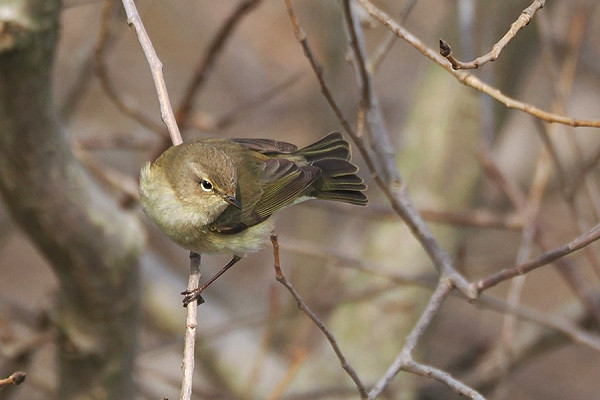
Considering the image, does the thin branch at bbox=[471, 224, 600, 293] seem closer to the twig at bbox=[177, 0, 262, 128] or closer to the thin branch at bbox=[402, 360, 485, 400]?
the thin branch at bbox=[402, 360, 485, 400]

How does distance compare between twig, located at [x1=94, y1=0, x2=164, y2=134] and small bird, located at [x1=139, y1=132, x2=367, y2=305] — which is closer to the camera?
small bird, located at [x1=139, y1=132, x2=367, y2=305]

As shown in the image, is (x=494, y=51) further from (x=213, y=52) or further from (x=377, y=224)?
(x=377, y=224)

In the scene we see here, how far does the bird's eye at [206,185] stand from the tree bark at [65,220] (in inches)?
13.9

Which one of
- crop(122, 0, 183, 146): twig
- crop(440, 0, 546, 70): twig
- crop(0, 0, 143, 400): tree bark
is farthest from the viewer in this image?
crop(0, 0, 143, 400): tree bark

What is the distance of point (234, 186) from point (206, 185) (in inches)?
5.1

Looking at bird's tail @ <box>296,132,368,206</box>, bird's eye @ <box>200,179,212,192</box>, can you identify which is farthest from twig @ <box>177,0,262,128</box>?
bird's eye @ <box>200,179,212,192</box>

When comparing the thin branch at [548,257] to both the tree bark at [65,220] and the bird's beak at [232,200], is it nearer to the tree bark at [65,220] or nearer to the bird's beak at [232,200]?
the bird's beak at [232,200]

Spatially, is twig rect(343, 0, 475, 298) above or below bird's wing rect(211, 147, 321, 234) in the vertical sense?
below

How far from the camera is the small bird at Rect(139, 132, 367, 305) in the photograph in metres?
3.47

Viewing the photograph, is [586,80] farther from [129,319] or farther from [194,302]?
[194,302]

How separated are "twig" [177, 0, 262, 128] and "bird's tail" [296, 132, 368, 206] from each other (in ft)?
2.18

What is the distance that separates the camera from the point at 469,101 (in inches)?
210

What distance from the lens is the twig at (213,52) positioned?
12.6ft

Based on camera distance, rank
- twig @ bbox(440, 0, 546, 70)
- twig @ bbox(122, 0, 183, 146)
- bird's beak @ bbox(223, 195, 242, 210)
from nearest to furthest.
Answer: twig @ bbox(440, 0, 546, 70) < twig @ bbox(122, 0, 183, 146) < bird's beak @ bbox(223, 195, 242, 210)
